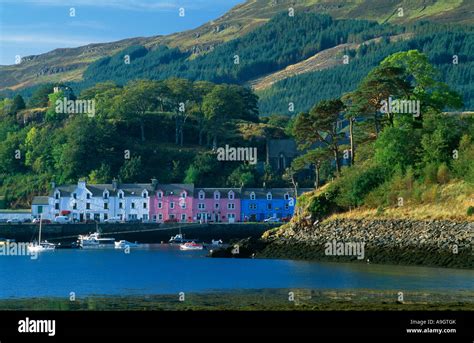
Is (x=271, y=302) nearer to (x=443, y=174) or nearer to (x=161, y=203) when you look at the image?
(x=443, y=174)

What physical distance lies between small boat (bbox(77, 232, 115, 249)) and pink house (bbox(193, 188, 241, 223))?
16947 millimetres

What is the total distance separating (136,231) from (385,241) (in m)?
42.5

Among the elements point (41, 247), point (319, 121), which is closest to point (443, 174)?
point (319, 121)

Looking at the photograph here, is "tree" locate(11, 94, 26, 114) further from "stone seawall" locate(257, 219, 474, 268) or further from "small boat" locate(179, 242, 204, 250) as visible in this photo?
"stone seawall" locate(257, 219, 474, 268)

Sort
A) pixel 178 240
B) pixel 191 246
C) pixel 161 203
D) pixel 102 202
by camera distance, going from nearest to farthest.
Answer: pixel 191 246, pixel 178 240, pixel 102 202, pixel 161 203

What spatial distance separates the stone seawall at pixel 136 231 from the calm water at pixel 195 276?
24.0m

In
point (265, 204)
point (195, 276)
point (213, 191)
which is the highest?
point (213, 191)

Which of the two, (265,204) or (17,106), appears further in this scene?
(17,106)

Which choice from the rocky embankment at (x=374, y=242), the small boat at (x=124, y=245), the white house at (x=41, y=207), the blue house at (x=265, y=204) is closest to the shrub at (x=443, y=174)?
the rocky embankment at (x=374, y=242)

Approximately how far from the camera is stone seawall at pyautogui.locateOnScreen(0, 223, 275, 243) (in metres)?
113

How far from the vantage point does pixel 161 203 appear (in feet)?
409

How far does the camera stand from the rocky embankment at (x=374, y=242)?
7050cm

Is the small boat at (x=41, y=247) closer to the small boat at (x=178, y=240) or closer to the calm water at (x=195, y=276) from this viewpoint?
the small boat at (x=178, y=240)
